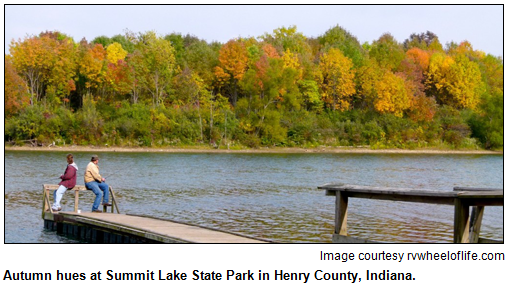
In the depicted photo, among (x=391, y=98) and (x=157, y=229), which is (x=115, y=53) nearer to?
(x=391, y=98)

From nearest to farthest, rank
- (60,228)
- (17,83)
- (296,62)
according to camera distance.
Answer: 1. (60,228)
2. (17,83)
3. (296,62)

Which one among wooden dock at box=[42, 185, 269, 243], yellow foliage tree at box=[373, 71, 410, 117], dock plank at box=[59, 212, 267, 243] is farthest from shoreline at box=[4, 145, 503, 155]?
dock plank at box=[59, 212, 267, 243]

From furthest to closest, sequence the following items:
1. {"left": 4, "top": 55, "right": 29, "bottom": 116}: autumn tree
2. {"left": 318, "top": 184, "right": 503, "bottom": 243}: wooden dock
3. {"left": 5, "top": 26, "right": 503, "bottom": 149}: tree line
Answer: {"left": 5, "top": 26, "right": 503, "bottom": 149}: tree line → {"left": 4, "top": 55, "right": 29, "bottom": 116}: autumn tree → {"left": 318, "top": 184, "right": 503, "bottom": 243}: wooden dock

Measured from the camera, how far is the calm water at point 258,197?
20.8 m

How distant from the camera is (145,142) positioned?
7169cm

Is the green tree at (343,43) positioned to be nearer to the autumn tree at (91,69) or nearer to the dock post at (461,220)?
the autumn tree at (91,69)

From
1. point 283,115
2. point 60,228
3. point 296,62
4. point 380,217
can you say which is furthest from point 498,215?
point 296,62

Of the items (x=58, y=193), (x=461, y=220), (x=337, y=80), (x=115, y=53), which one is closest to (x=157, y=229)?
(x=58, y=193)

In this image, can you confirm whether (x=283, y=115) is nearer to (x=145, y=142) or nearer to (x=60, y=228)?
(x=145, y=142)

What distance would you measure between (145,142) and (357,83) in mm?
29371

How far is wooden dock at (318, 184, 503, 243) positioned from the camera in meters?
11.8

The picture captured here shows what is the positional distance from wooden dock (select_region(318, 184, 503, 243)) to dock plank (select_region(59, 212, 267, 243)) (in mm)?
1717

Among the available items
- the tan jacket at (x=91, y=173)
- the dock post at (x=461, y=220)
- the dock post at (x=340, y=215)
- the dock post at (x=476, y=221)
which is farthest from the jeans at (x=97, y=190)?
the dock post at (x=461, y=220)

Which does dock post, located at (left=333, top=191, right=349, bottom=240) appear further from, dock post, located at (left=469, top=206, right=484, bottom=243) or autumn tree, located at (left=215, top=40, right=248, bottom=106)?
autumn tree, located at (left=215, top=40, right=248, bottom=106)
